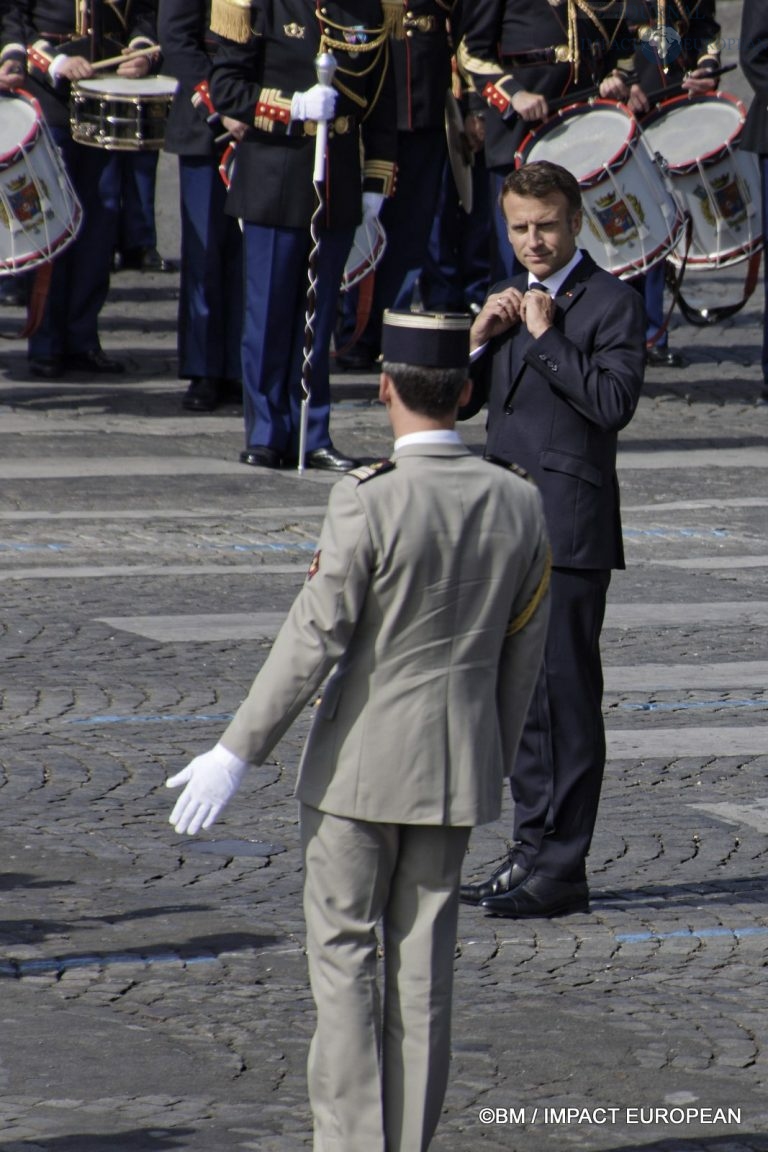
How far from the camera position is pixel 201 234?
44.4 feet

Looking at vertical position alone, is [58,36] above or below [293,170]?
above

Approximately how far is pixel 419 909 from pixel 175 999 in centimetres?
118

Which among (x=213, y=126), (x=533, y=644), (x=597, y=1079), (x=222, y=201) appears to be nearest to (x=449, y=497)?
(x=533, y=644)

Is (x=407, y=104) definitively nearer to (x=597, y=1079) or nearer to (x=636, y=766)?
(x=636, y=766)

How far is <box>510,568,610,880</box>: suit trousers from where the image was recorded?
6.15m

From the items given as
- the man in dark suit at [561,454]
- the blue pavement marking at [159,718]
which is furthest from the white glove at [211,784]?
the blue pavement marking at [159,718]

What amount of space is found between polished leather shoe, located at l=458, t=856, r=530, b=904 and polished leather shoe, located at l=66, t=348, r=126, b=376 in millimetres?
9163

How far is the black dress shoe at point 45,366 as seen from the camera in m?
14.7

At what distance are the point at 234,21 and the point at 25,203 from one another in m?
1.76

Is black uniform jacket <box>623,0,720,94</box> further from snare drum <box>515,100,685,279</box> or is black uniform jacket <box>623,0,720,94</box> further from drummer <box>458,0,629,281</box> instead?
snare drum <box>515,100,685,279</box>

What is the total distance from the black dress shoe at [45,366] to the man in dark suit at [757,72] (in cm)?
423

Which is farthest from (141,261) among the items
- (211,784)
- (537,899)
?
(211,784)

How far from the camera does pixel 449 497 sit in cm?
436

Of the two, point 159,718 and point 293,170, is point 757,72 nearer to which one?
point 293,170
